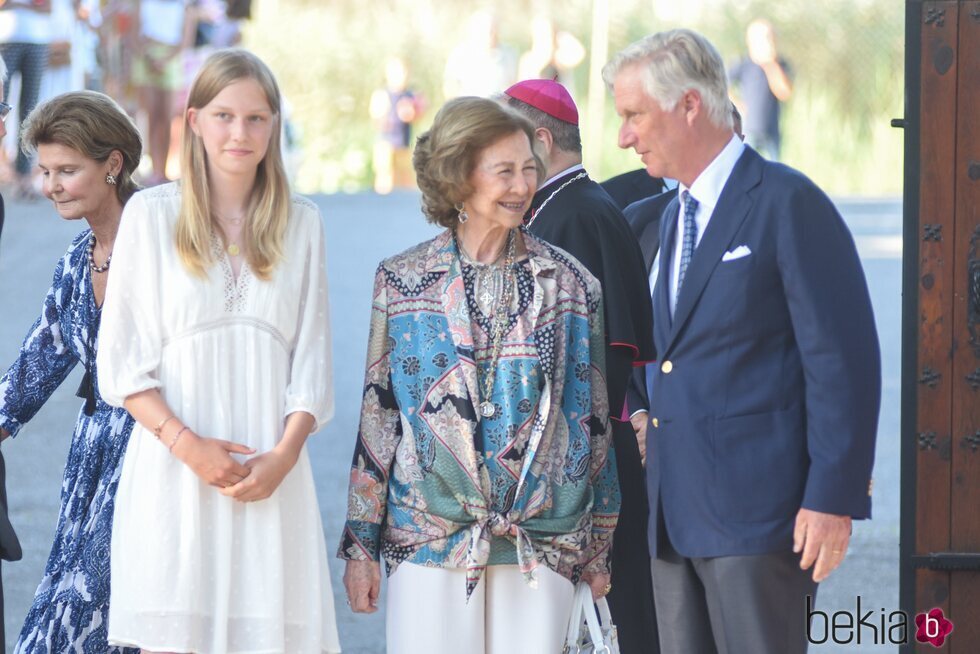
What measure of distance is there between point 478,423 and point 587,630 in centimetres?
60

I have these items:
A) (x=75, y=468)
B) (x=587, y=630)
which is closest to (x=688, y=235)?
(x=587, y=630)

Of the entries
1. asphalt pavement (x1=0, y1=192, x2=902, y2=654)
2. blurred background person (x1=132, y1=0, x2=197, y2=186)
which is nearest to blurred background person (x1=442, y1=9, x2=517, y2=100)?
asphalt pavement (x1=0, y1=192, x2=902, y2=654)

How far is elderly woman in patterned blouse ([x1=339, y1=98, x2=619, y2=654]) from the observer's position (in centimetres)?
379

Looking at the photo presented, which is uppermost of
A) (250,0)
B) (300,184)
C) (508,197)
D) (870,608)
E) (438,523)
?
(250,0)

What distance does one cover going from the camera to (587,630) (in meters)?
3.93

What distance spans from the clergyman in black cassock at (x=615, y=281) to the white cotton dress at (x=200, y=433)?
3.50 ft

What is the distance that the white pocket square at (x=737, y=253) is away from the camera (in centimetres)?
386

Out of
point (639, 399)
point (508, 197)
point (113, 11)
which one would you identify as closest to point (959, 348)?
point (639, 399)

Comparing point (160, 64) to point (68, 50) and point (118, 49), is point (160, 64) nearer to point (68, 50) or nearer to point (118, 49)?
point (118, 49)

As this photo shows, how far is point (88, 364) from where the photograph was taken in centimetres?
427

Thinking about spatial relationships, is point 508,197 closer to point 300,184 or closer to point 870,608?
point 870,608

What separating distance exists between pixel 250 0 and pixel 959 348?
17.2 metres

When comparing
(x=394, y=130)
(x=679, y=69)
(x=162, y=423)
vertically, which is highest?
(x=394, y=130)

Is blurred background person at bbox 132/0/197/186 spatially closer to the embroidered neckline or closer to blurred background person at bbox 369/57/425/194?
blurred background person at bbox 369/57/425/194
